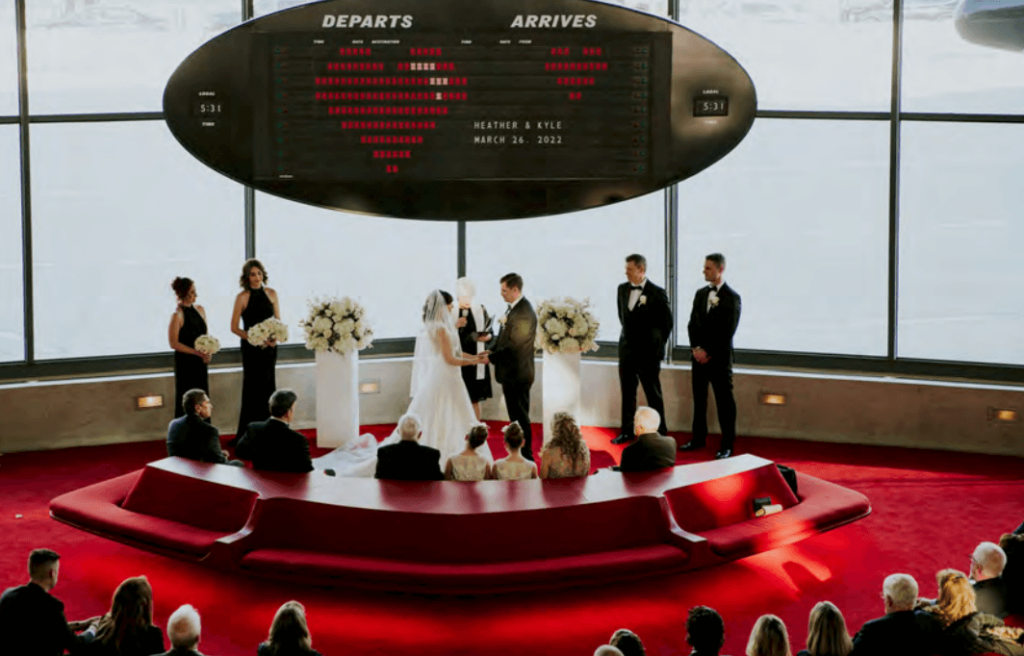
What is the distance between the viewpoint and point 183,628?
496 centimetres

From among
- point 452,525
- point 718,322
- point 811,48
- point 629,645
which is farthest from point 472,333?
point 629,645

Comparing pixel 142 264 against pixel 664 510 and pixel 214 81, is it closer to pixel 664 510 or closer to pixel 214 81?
pixel 214 81

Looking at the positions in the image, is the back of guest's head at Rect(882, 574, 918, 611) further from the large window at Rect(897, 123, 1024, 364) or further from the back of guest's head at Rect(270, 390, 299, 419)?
the large window at Rect(897, 123, 1024, 364)

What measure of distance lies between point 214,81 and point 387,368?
554cm

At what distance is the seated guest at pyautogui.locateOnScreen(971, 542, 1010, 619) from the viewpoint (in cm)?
610

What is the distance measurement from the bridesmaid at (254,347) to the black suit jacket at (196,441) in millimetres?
2414

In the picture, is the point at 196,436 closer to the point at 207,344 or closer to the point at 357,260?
the point at 207,344

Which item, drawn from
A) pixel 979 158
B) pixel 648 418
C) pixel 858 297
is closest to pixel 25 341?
pixel 648 418

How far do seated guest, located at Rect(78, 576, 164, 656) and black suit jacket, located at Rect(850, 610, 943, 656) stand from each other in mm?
3024

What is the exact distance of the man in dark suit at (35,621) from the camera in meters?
5.29

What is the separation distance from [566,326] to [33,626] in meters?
5.80

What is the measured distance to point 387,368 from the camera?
1188 cm

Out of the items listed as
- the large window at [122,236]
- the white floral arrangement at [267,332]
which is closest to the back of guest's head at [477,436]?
the white floral arrangement at [267,332]

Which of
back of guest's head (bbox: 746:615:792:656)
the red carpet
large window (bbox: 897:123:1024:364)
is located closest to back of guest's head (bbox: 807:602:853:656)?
back of guest's head (bbox: 746:615:792:656)
